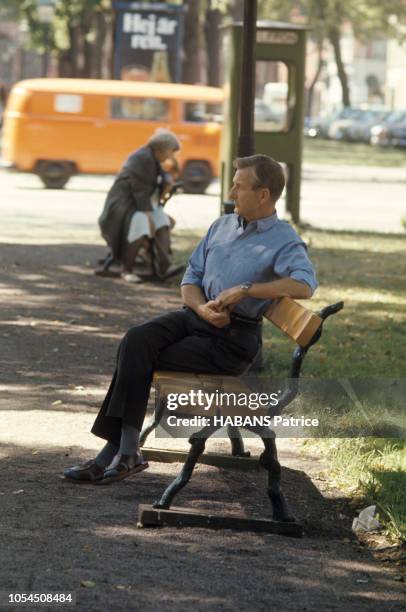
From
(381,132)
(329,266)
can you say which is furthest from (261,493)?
(381,132)

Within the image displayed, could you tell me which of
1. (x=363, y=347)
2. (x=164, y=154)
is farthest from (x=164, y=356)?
(x=164, y=154)

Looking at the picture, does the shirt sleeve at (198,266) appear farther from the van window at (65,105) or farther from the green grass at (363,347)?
the van window at (65,105)

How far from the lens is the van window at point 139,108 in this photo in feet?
93.1

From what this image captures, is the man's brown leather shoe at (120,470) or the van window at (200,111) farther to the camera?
the van window at (200,111)

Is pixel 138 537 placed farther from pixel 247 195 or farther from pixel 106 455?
pixel 247 195

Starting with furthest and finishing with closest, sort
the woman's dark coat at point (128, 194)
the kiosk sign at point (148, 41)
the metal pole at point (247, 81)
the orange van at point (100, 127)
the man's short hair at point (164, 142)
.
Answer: the kiosk sign at point (148, 41) < the orange van at point (100, 127) < the woman's dark coat at point (128, 194) < the man's short hair at point (164, 142) < the metal pole at point (247, 81)

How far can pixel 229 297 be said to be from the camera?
610 cm

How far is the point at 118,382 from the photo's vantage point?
6.22 meters

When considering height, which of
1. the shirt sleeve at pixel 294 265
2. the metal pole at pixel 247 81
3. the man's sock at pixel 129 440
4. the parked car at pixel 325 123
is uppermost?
the metal pole at pixel 247 81

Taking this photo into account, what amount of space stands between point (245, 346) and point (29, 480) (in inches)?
41.8

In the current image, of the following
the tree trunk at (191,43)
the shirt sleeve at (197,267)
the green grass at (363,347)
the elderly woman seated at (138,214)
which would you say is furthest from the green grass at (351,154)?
the shirt sleeve at (197,267)

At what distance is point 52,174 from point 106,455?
70.5 ft

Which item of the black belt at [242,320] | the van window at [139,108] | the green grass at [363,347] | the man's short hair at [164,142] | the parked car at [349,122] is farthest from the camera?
the parked car at [349,122]

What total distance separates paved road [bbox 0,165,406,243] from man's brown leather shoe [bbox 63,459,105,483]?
11.4m
